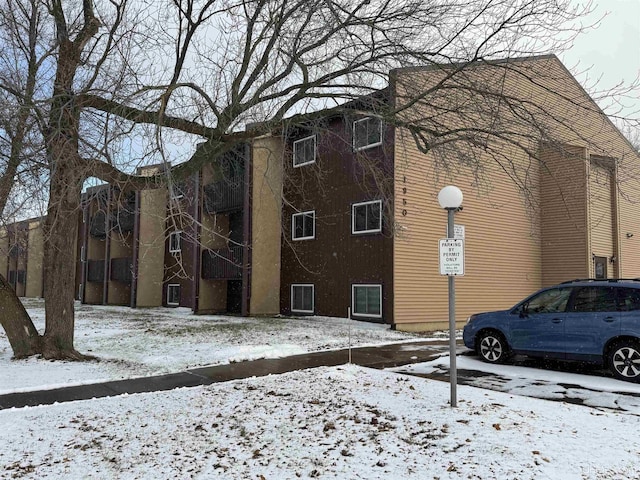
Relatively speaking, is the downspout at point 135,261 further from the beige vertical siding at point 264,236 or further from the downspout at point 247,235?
the beige vertical siding at point 264,236

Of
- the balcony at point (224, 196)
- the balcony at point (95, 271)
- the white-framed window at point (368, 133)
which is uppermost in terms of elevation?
the white-framed window at point (368, 133)

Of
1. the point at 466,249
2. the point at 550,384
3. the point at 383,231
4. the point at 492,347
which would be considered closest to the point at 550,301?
the point at 492,347

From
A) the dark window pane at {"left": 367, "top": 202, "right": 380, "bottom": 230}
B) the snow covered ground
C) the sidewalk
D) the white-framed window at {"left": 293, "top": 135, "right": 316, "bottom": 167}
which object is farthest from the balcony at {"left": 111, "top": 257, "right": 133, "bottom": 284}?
the sidewalk

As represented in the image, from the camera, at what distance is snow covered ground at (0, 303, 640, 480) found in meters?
4.82

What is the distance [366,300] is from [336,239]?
264cm

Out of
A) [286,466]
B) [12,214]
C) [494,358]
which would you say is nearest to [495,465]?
[286,466]

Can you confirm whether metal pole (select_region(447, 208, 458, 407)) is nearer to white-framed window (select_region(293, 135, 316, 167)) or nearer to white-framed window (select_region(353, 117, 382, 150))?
white-framed window (select_region(353, 117, 382, 150))

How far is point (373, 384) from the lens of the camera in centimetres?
818

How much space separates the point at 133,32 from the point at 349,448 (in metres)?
9.01

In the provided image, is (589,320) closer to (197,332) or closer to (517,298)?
(197,332)

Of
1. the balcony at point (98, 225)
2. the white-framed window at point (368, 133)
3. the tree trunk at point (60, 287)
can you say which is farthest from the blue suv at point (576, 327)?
the balcony at point (98, 225)

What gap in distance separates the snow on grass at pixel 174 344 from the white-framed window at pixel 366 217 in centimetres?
323

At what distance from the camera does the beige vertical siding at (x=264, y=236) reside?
67.9 ft

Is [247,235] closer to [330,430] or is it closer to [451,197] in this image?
[451,197]
